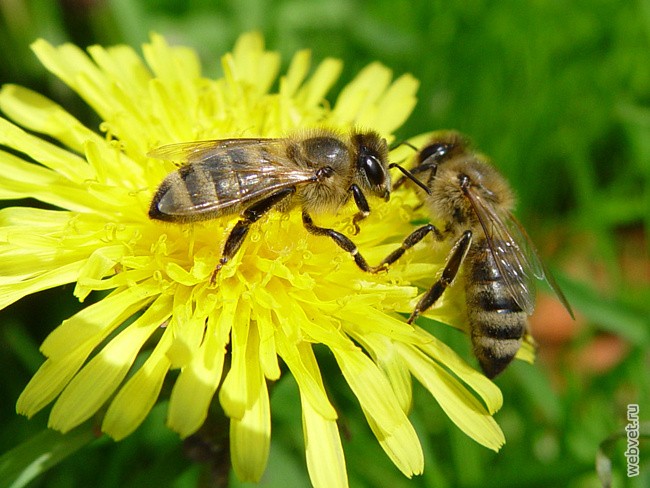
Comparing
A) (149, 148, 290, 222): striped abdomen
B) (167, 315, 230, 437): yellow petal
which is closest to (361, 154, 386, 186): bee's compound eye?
(149, 148, 290, 222): striped abdomen

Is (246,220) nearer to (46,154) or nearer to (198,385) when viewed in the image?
(198,385)

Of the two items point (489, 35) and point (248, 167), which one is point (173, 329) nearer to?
point (248, 167)

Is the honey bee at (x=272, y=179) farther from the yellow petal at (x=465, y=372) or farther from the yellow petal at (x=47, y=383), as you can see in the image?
the yellow petal at (x=47, y=383)

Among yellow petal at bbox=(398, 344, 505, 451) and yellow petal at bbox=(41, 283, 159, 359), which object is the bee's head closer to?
yellow petal at bbox=(398, 344, 505, 451)

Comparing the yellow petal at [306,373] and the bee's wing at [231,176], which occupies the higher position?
the bee's wing at [231,176]

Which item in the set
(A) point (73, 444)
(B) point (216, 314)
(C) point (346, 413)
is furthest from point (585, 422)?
(A) point (73, 444)

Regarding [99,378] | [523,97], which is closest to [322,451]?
[99,378]

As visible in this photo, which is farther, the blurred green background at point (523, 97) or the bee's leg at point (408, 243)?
the blurred green background at point (523, 97)

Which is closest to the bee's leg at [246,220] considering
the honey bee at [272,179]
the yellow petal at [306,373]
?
the honey bee at [272,179]
